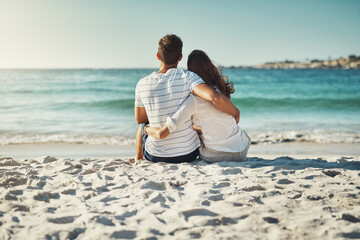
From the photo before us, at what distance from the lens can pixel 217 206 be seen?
8.29 ft

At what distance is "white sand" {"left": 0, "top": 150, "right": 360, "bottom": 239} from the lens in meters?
2.15

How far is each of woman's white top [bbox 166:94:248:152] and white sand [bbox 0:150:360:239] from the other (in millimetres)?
243

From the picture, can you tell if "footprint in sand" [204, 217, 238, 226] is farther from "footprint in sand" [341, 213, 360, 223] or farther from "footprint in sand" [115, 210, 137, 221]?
"footprint in sand" [341, 213, 360, 223]

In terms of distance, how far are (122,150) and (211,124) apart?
2857mm

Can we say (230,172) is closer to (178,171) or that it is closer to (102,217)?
(178,171)

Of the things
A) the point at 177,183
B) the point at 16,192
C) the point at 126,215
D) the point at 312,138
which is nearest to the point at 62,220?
the point at 126,215

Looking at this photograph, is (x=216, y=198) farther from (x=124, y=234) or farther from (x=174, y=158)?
(x=174, y=158)

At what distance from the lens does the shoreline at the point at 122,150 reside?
5.38m

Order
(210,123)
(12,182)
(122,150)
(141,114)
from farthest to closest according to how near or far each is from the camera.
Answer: (122,150) < (141,114) < (210,123) < (12,182)

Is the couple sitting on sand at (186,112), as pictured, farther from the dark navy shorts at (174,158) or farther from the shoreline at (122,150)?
the shoreline at (122,150)

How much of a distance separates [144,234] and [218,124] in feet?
5.62

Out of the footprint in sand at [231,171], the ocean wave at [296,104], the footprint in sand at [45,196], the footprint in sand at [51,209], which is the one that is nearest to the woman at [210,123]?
the footprint in sand at [231,171]

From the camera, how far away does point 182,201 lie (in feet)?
8.70

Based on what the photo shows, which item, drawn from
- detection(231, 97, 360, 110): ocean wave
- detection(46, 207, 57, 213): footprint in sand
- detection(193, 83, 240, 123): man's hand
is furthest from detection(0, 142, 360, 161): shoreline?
detection(231, 97, 360, 110): ocean wave
